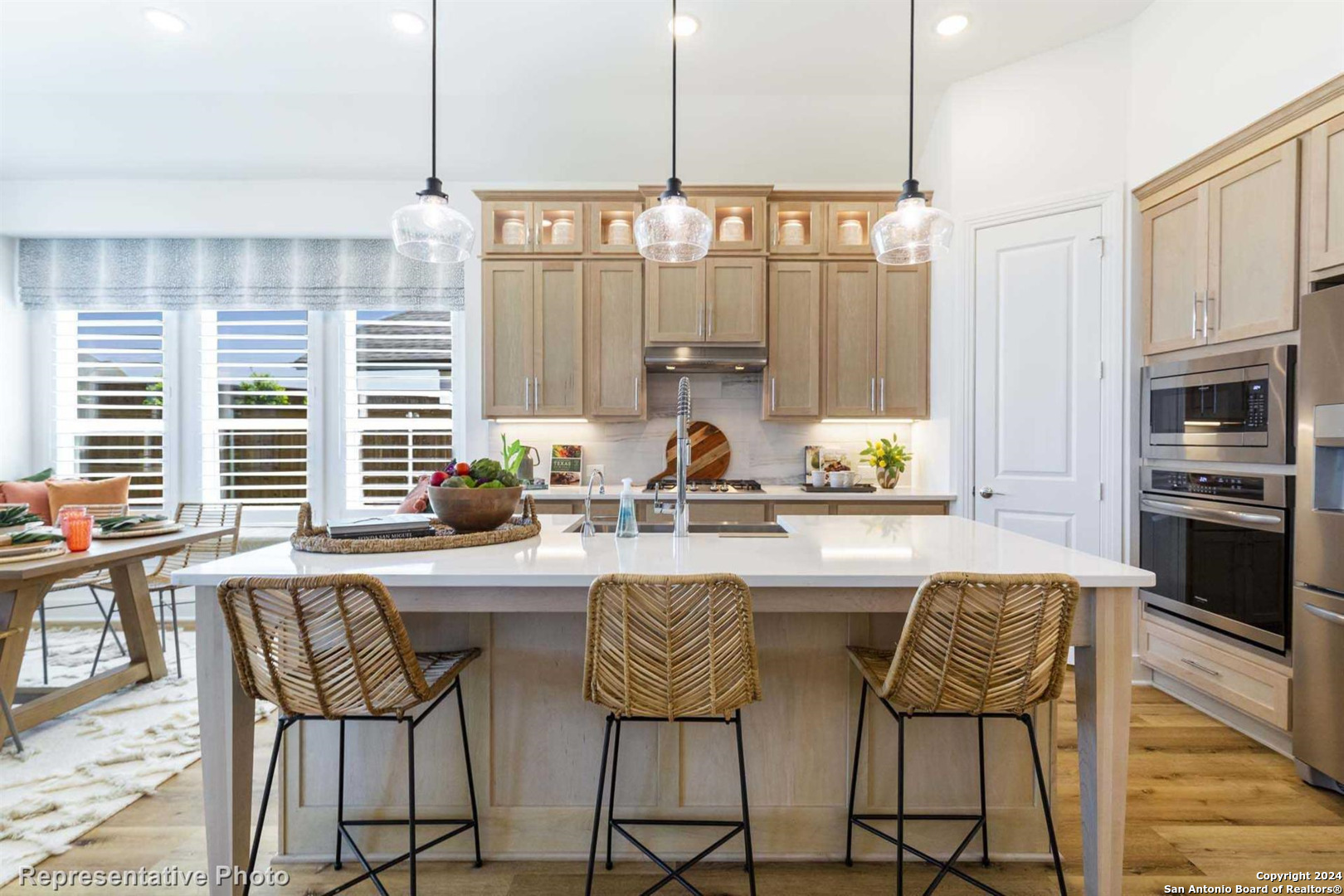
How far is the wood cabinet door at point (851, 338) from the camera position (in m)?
3.88

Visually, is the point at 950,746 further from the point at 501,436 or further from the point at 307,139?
the point at 307,139

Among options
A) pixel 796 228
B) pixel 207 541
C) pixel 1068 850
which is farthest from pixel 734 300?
pixel 207 541

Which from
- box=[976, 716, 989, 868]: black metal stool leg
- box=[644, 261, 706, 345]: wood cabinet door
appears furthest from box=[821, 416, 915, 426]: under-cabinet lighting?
box=[976, 716, 989, 868]: black metal stool leg

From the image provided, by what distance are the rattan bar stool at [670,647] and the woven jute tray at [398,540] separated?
647mm

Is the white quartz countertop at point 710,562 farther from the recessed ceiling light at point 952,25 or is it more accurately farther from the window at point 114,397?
the window at point 114,397

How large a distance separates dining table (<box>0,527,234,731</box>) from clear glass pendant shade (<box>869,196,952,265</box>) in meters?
3.24

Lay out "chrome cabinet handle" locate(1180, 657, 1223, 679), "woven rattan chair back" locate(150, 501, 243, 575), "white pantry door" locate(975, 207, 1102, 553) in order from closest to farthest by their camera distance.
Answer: "chrome cabinet handle" locate(1180, 657, 1223, 679)
"white pantry door" locate(975, 207, 1102, 553)
"woven rattan chair back" locate(150, 501, 243, 575)

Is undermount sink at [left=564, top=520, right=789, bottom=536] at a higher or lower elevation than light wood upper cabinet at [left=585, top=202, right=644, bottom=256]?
lower

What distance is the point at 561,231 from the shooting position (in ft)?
12.7

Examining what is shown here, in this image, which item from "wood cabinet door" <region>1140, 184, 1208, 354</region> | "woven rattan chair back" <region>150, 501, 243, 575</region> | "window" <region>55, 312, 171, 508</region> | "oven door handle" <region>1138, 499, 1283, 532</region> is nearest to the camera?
"oven door handle" <region>1138, 499, 1283, 532</region>

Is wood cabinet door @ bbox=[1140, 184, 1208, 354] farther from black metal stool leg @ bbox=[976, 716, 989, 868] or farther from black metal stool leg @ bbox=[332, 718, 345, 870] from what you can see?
black metal stool leg @ bbox=[332, 718, 345, 870]

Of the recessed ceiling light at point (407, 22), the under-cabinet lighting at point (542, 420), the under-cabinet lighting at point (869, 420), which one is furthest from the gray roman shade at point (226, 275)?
the under-cabinet lighting at point (869, 420)

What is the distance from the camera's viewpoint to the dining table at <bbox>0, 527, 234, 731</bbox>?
248 cm

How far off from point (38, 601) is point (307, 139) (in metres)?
2.88
